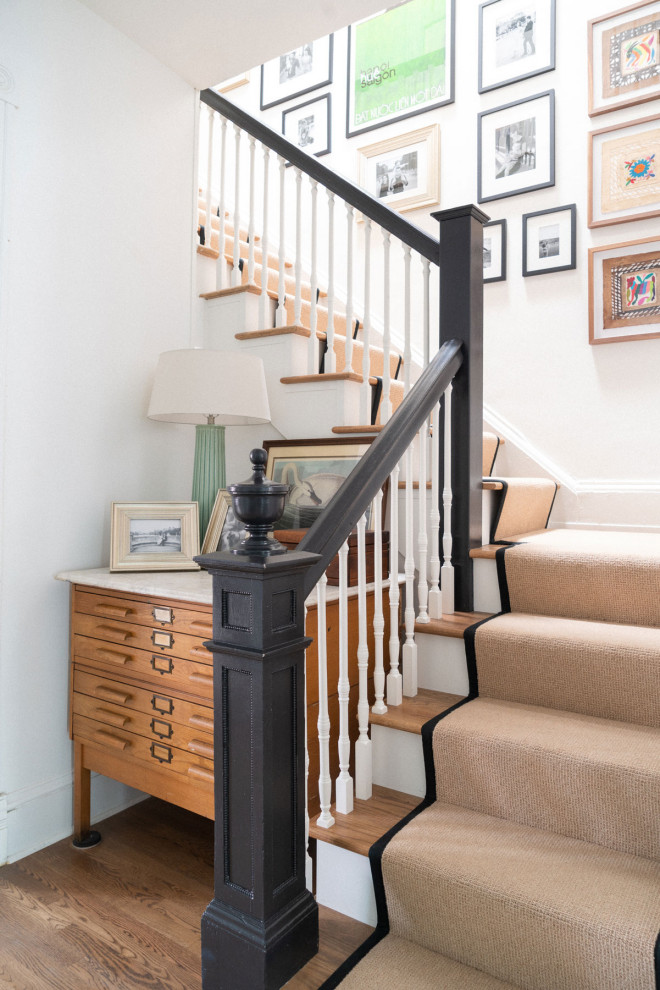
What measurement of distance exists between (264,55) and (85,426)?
1.53 metres

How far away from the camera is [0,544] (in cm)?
198

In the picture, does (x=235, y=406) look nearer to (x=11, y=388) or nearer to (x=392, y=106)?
(x=11, y=388)

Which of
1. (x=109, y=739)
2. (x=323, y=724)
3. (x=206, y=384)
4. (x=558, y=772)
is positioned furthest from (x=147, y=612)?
(x=558, y=772)

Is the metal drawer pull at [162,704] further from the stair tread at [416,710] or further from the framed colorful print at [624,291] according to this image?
the framed colorful print at [624,291]

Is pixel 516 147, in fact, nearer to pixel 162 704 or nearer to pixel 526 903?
pixel 162 704

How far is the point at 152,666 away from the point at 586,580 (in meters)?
1.33

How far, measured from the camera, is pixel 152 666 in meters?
1.88

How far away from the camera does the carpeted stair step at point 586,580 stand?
1.87 m

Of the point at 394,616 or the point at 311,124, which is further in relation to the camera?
the point at 311,124

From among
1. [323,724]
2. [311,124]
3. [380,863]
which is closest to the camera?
[380,863]

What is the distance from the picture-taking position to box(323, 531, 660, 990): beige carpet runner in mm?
1216

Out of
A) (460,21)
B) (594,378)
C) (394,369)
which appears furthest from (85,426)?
(460,21)

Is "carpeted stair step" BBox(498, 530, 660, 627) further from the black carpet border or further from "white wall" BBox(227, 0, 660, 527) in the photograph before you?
"white wall" BBox(227, 0, 660, 527)

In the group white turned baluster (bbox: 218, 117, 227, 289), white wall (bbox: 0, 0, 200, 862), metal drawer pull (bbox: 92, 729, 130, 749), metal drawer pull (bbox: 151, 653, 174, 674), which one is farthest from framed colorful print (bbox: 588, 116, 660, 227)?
metal drawer pull (bbox: 92, 729, 130, 749)
